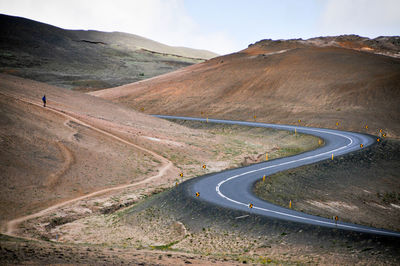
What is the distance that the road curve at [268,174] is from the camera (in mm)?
20302

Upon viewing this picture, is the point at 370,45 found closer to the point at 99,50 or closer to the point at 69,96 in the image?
the point at 69,96

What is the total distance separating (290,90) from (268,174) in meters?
49.5

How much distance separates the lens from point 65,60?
506 ft

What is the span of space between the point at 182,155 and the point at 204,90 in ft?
158

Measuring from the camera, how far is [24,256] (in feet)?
46.0

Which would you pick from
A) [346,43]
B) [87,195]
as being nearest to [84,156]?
[87,195]

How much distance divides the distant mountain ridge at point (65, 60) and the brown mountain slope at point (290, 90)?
31.4m

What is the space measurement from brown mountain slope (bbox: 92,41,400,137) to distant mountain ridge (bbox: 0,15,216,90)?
103 ft

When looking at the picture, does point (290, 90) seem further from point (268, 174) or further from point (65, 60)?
point (65, 60)

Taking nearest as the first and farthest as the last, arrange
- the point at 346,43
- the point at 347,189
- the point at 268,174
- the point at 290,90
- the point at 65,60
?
1. the point at 347,189
2. the point at 268,174
3. the point at 290,90
4. the point at 346,43
5. the point at 65,60

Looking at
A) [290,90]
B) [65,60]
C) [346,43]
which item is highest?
[346,43]

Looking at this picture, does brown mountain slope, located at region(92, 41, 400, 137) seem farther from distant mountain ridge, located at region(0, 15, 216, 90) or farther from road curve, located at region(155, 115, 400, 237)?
distant mountain ridge, located at region(0, 15, 216, 90)

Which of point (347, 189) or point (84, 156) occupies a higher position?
point (84, 156)

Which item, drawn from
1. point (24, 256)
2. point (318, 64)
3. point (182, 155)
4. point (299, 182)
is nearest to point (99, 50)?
point (318, 64)
